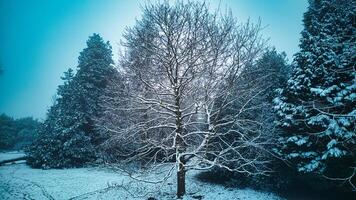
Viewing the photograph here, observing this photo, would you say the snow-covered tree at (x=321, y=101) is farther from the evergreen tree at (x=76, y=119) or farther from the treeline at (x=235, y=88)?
the evergreen tree at (x=76, y=119)

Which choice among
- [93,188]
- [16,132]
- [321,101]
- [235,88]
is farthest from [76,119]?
[16,132]

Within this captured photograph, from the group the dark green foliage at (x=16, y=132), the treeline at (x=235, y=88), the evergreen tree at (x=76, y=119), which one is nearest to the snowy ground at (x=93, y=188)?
the treeline at (x=235, y=88)

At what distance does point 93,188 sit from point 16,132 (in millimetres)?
34759

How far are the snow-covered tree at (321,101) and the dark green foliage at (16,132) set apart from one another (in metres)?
34.9

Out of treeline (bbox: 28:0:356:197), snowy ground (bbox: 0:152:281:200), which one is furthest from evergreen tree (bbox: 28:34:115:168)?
treeline (bbox: 28:0:356:197)

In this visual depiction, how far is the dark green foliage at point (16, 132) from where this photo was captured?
114ft

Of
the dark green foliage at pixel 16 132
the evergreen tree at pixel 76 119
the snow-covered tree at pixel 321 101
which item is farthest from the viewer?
the dark green foliage at pixel 16 132

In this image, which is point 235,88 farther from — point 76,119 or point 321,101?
point 76,119

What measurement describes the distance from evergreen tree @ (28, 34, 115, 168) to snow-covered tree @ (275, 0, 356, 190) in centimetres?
1336

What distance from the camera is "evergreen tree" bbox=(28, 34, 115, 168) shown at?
18.2 m

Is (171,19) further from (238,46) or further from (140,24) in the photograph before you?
(238,46)

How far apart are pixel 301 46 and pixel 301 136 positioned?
5.41 metres

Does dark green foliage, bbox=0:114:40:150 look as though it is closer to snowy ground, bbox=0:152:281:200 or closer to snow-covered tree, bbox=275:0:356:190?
snowy ground, bbox=0:152:281:200

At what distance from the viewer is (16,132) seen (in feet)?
128
